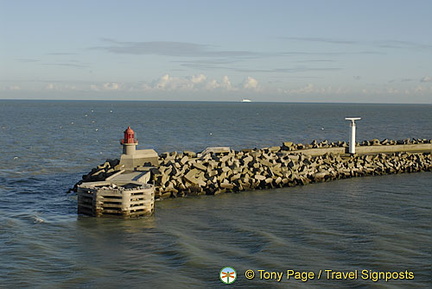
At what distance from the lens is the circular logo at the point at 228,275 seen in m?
13.9

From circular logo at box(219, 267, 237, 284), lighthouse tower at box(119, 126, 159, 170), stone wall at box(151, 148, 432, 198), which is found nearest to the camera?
circular logo at box(219, 267, 237, 284)

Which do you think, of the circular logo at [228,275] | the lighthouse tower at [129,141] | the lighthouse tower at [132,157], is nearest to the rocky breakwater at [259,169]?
the lighthouse tower at [132,157]

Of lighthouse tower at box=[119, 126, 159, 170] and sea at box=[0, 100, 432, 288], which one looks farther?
lighthouse tower at box=[119, 126, 159, 170]

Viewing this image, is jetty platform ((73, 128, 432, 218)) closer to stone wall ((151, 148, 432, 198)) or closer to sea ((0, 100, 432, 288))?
stone wall ((151, 148, 432, 198))

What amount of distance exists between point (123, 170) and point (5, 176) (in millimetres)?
8815

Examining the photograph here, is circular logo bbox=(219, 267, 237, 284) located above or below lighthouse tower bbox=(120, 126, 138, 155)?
below

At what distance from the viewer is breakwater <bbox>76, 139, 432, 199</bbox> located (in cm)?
2442

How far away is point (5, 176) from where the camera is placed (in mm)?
30188

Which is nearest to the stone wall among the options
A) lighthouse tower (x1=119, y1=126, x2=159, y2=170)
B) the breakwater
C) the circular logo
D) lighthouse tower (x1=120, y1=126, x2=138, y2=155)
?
the breakwater

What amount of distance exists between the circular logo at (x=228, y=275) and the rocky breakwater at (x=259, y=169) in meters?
9.29

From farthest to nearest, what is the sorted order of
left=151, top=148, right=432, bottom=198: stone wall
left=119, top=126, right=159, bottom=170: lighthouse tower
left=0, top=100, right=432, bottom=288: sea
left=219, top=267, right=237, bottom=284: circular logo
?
left=119, top=126, right=159, bottom=170: lighthouse tower, left=151, top=148, right=432, bottom=198: stone wall, left=0, top=100, right=432, bottom=288: sea, left=219, top=267, right=237, bottom=284: circular logo

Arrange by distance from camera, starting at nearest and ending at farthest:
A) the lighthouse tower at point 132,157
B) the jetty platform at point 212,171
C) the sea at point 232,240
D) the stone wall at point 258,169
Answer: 1. the sea at point 232,240
2. the jetty platform at point 212,171
3. the stone wall at point 258,169
4. the lighthouse tower at point 132,157

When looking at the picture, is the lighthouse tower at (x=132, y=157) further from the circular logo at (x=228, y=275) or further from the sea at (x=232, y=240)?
the circular logo at (x=228, y=275)

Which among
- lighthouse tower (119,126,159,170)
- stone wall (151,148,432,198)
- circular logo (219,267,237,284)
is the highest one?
lighthouse tower (119,126,159,170)
